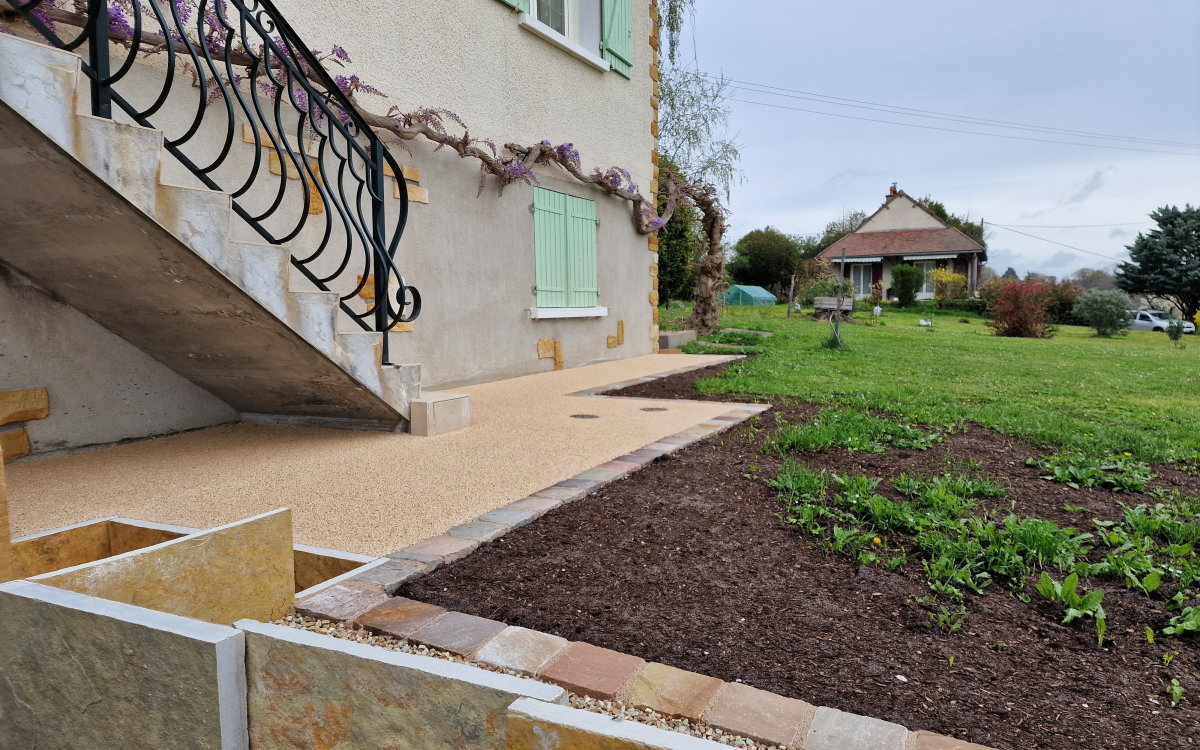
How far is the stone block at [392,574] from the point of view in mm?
1972

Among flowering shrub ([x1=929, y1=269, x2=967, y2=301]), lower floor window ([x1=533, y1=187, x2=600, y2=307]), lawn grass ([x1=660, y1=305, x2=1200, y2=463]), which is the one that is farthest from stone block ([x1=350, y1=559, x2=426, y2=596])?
flowering shrub ([x1=929, y1=269, x2=967, y2=301])

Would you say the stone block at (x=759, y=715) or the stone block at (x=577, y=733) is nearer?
the stone block at (x=577, y=733)

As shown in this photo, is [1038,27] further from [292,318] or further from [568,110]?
[292,318]

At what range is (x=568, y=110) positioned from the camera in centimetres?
733

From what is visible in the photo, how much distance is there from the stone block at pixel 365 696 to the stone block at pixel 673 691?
9.9 inches

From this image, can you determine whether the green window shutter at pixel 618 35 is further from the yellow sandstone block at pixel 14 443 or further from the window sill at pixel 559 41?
the yellow sandstone block at pixel 14 443

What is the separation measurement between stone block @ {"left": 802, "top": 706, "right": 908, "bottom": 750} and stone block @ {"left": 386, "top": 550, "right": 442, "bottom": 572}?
1201mm

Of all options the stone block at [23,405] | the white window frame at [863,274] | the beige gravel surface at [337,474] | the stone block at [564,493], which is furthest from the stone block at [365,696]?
the white window frame at [863,274]

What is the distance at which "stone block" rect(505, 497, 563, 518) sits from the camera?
2.67 metres

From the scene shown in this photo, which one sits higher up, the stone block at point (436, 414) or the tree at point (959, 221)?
the tree at point (959, 221)

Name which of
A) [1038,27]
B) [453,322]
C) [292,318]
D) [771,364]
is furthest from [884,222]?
[292,318]

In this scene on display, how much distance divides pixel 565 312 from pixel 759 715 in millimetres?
6222

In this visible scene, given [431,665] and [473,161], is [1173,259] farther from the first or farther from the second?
[431,665]

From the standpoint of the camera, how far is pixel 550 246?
282 inches
